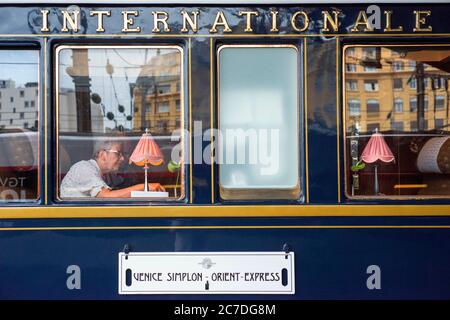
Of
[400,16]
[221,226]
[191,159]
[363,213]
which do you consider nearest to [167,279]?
[221,226]

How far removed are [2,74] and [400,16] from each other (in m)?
2.80

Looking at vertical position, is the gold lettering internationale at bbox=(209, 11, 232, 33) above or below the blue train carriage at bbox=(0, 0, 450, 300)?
above

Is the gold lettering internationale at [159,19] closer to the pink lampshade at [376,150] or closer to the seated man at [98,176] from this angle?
the seated man at [98,176]

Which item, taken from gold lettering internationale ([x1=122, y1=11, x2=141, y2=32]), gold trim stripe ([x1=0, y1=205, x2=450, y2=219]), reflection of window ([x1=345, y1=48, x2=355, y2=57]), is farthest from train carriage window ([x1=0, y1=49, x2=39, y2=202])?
reflection of window ([x1=345, y1=48, x2=355, y2=57])

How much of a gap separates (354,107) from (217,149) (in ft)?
3.28

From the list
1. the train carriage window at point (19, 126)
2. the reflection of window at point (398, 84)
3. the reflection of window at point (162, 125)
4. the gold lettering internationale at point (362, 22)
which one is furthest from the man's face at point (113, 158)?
the reflection of window at point (398, 84)

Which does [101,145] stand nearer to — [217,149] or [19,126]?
[19,126]

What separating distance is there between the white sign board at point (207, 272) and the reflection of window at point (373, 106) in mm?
1143

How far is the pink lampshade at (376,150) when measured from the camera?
4047 mm

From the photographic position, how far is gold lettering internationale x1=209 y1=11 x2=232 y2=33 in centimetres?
394

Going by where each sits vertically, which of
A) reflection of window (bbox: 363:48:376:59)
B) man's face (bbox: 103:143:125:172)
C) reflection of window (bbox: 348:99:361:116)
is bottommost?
man's face (bbox: 103:143:125:172)

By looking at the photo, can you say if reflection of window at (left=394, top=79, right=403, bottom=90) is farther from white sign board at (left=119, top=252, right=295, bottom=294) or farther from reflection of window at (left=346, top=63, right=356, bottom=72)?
white sign board at (left=119, top=252, right=295, bottom=294)

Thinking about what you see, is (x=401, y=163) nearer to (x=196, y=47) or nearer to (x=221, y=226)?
(x=221, y=226)

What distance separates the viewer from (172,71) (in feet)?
13.1
